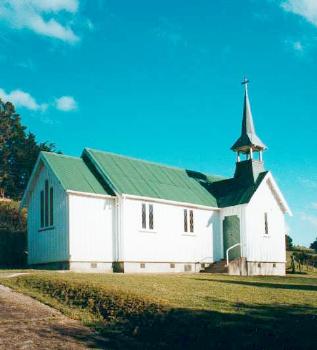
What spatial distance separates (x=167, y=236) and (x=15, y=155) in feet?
140

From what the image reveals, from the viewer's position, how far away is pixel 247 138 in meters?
34.4

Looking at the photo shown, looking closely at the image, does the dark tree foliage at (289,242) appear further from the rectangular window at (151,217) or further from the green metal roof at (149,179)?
the rectangular window at (151,217)

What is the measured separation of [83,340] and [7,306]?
11.1 feet

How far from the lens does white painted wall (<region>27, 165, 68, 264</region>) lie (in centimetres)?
2500

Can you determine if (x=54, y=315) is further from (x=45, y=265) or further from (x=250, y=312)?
(x=45, y=265)

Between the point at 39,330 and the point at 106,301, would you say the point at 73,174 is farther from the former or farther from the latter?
the point at 39,330

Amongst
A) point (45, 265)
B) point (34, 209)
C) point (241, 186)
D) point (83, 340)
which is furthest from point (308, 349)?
point (241, 186)

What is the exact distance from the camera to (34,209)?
28125 millimetres

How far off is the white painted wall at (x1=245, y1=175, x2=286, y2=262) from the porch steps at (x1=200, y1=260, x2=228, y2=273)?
183 cm

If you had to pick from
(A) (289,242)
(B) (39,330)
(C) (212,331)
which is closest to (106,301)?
(B) (39,330)

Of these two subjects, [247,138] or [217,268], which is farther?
[247,138]

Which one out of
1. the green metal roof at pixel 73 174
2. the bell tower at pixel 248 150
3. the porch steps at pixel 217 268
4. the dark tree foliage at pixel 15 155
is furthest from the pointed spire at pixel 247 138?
the dark tree foliage at pixel 15 155

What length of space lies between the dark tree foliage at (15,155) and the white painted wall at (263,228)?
36.9 meters

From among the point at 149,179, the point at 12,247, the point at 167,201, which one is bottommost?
the point at 12,247
